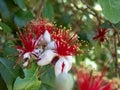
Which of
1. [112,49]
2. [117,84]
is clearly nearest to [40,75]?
[117,84]

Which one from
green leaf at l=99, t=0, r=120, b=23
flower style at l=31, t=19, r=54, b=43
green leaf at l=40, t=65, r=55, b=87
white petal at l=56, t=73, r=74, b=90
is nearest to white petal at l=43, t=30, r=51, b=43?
flower style at l=31, t=19, r=54, b=43

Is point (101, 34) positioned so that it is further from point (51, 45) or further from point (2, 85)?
point (2, 85)

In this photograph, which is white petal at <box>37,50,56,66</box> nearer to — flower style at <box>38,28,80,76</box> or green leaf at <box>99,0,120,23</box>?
flower style at <box>38,28,80,76</box>

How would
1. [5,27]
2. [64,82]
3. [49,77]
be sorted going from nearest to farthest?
1. [64,82]
2. [49,77]
3. [5,27]

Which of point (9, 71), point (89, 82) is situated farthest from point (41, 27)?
point (89, 82)

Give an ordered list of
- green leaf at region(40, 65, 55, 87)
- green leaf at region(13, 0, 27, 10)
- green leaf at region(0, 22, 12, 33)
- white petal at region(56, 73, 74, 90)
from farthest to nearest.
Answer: green leaf at region(13, 0, 27, 10), green leaf at region(0, 22, 12, 33), green leaf at region(40, 65, 55, 87), white petal at region(56, 73, 74, 90)

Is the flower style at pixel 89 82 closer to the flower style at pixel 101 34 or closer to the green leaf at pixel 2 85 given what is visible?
the green leaf at pixel 2 85

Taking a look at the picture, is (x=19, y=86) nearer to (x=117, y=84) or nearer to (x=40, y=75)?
(x=40, y=75)
